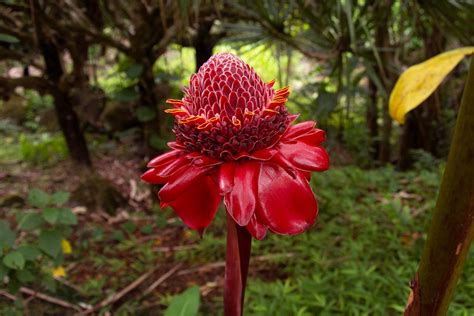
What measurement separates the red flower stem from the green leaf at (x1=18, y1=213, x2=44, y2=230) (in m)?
0.92

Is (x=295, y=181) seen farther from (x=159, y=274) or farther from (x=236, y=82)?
(x=159, y=274)

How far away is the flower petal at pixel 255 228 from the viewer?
1.83ft

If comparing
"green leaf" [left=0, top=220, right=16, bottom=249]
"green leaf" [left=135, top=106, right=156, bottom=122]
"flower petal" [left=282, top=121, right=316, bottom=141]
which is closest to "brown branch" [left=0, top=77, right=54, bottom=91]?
"green leaf" [left=135, top=106, right=156, bottom=122]

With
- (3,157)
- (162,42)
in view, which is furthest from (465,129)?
(3,157)

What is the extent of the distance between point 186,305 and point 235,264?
0.37 m

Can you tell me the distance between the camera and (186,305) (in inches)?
35.2

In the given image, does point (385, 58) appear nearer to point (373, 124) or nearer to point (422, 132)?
point (422, 132)

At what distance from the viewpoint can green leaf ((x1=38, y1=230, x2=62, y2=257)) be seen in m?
1.24

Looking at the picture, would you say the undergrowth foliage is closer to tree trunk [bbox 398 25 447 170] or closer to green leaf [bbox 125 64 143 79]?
green leaf [bbox 125 64 143 79]

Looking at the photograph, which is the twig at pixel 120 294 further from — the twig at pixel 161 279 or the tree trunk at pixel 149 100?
the tree trunk at pixel 149 100

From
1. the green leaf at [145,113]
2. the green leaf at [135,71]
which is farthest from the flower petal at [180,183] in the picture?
the green leaf at [145,113]

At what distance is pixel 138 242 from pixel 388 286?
1.38 m

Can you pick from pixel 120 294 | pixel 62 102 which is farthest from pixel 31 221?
pixel 62 102

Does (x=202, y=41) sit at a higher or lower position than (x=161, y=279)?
higher
